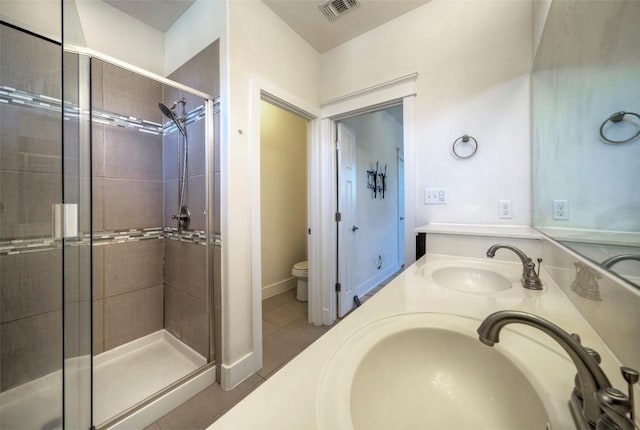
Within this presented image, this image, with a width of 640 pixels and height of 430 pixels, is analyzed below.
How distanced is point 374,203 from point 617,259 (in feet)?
8.75

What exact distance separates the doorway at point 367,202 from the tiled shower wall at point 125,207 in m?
Result: 1.57

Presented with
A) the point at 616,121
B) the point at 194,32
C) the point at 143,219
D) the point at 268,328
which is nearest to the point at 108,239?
the point at 143,219

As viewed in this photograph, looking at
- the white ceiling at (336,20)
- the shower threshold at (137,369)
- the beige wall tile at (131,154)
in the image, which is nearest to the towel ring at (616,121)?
the white ceiling at (336,20)

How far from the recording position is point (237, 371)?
4.82ft

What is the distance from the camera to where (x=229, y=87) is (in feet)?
4.69

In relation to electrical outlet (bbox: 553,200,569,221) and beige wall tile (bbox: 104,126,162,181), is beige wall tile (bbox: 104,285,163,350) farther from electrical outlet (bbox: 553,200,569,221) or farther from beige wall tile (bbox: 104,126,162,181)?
electrical outlet (bbox: 553,200,569,221)

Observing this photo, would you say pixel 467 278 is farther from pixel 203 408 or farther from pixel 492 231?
pixel 203 408

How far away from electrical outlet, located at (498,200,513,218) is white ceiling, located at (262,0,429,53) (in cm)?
152

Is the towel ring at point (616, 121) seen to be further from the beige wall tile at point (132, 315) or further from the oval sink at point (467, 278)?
the beige wall tile at point (132, 315)

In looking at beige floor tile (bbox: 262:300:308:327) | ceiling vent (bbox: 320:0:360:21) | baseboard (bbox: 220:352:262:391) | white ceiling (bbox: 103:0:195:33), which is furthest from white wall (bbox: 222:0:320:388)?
beige floor tile (bbox: 262:300:308:327)

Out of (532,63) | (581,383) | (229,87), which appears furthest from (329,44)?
(581,383)

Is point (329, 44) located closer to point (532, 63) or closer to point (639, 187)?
point (532, 63)

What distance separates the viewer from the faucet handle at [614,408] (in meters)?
0.26

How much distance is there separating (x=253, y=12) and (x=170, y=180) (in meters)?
1.36
